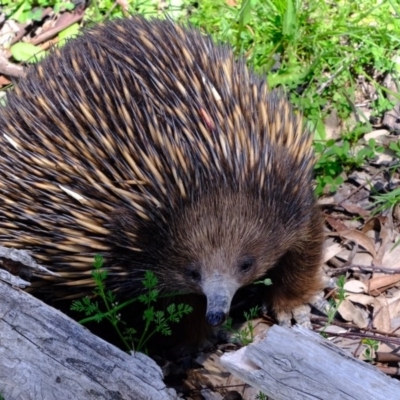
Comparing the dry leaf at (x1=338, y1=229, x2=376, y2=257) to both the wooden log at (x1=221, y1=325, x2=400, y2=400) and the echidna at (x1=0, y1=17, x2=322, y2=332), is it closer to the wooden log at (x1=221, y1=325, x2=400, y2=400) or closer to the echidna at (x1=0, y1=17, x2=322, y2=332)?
the echidna at (x1=0, y1=17, x2=322, y2=332)

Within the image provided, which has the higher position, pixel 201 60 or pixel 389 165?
pixel 201 60

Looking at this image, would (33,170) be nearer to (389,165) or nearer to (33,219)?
(33,219)

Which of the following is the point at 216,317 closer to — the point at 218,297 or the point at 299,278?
the point at 218,297

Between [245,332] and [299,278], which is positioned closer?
[245,332]

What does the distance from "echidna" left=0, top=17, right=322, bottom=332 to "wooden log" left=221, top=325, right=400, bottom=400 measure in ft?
0.65

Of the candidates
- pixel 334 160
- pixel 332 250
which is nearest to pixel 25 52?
pixel 334 160

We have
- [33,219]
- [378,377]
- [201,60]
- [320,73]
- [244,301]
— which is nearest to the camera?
[378,377]

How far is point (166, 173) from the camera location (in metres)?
Result: 2.69

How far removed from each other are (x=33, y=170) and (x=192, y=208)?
685 mm

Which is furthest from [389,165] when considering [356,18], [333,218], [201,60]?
[201,60]

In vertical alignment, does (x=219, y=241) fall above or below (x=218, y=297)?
above

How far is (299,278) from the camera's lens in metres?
3.29

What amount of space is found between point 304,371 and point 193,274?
548 mm

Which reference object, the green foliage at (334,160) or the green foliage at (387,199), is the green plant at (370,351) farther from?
the green foliage at (334,160)
